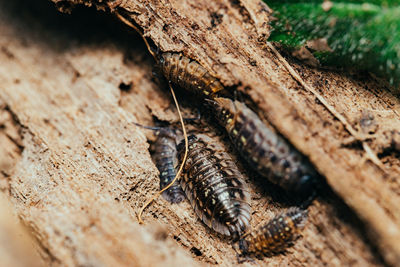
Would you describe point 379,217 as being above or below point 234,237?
above

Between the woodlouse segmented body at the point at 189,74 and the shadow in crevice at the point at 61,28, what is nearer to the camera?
the woodlouse segmented body at the point at 189,74

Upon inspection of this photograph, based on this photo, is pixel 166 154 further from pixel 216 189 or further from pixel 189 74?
pixel 189 74

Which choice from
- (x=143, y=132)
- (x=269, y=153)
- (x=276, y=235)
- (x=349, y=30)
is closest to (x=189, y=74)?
(x=143, y=132)

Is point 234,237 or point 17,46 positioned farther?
point 17,46

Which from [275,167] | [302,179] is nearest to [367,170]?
[302,179]

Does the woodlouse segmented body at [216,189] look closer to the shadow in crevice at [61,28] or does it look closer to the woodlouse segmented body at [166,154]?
the woodlouse segmented body at [166,154]

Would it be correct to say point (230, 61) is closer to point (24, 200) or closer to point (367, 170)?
point (367, 170)

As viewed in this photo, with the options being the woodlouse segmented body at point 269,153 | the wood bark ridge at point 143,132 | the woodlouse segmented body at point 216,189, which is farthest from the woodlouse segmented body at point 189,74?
the woodlouse segmented body at point 216,189
